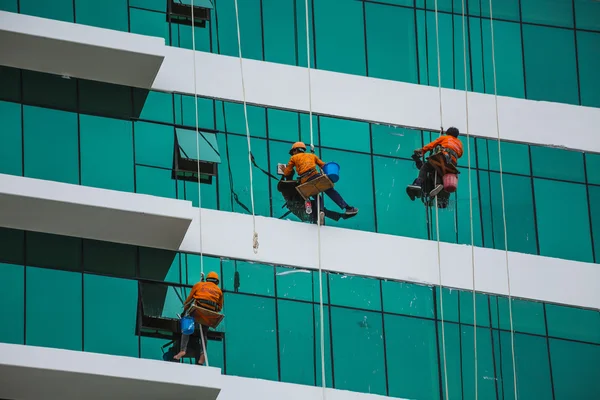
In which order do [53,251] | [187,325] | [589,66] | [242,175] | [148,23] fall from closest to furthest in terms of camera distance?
1. [187,325]
2. [53,251]
3. [242,175]
4. [148,23]
5. [589,66]

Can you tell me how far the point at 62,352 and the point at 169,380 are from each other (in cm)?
166

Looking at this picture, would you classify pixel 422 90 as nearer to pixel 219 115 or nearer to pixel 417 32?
pixel 417 32

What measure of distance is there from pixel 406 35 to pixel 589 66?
3702 mm

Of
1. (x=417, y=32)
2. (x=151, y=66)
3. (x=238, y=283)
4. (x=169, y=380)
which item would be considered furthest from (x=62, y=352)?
(x=417, y=32)

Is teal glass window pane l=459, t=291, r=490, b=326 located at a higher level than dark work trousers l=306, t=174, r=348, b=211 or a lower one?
lower

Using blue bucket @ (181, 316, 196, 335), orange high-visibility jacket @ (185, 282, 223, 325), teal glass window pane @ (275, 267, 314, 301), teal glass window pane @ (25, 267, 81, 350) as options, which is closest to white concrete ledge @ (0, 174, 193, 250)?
teal glass window pane @ (25, 267, 81, 350)

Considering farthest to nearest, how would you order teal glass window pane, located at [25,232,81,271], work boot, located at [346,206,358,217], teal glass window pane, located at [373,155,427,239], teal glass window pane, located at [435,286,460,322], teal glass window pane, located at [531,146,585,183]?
teal glass window pane, located at [531,146,585,183], teal glass window pane, located at [373,155,427,239], work boot, located at [346,206,358,217], teal glass window pane, located at [435,286,460,322], teal glass window pane, located at [25,232,81,271]

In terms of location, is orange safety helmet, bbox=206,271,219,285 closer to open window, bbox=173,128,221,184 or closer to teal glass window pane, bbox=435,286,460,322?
open window, bbox=173,128,221,184

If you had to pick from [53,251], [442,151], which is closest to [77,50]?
[53,251]

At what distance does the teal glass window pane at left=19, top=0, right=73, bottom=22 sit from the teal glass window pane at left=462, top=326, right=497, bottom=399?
8766mm

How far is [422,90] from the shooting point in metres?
30.2

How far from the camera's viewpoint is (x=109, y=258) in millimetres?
27016

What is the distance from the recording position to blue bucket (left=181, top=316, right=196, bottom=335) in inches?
1009

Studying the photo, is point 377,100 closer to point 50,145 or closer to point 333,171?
point 333,171
